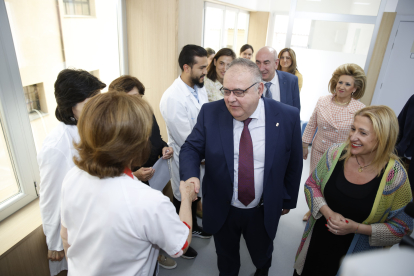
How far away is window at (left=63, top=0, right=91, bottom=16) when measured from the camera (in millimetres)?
2031

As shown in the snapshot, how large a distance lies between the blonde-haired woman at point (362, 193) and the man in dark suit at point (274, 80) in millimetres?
1203

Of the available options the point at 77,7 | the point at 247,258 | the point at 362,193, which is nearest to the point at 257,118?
the point at 362,193

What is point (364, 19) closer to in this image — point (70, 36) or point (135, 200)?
point (70, 36)

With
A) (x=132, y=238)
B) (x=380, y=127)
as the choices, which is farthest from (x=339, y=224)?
(x=132, y=238)

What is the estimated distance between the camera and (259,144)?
152 centimetres

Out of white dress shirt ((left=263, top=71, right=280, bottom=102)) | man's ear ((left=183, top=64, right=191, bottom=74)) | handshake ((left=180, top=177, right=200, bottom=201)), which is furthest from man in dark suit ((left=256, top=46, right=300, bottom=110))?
handshake ((left=180, top=177, right=200, bottom=201))

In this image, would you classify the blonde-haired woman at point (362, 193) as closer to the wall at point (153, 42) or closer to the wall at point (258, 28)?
the wall at point (153, 42)

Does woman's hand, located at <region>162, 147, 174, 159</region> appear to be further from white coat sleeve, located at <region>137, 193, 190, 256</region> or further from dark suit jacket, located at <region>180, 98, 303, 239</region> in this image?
white coat sleeve, located at <region>137, 193, 190, 256</region>

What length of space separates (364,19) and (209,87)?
142 inches

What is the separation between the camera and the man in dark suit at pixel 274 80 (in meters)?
2.59

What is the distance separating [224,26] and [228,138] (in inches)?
169

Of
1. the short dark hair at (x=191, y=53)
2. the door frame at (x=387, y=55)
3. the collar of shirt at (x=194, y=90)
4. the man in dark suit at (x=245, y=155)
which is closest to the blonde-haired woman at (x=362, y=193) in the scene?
the man in dark suit at (x=245, y=155)

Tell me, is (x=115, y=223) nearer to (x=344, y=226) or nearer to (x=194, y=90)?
(x=344, y=226)

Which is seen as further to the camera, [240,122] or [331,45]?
[331,45]
